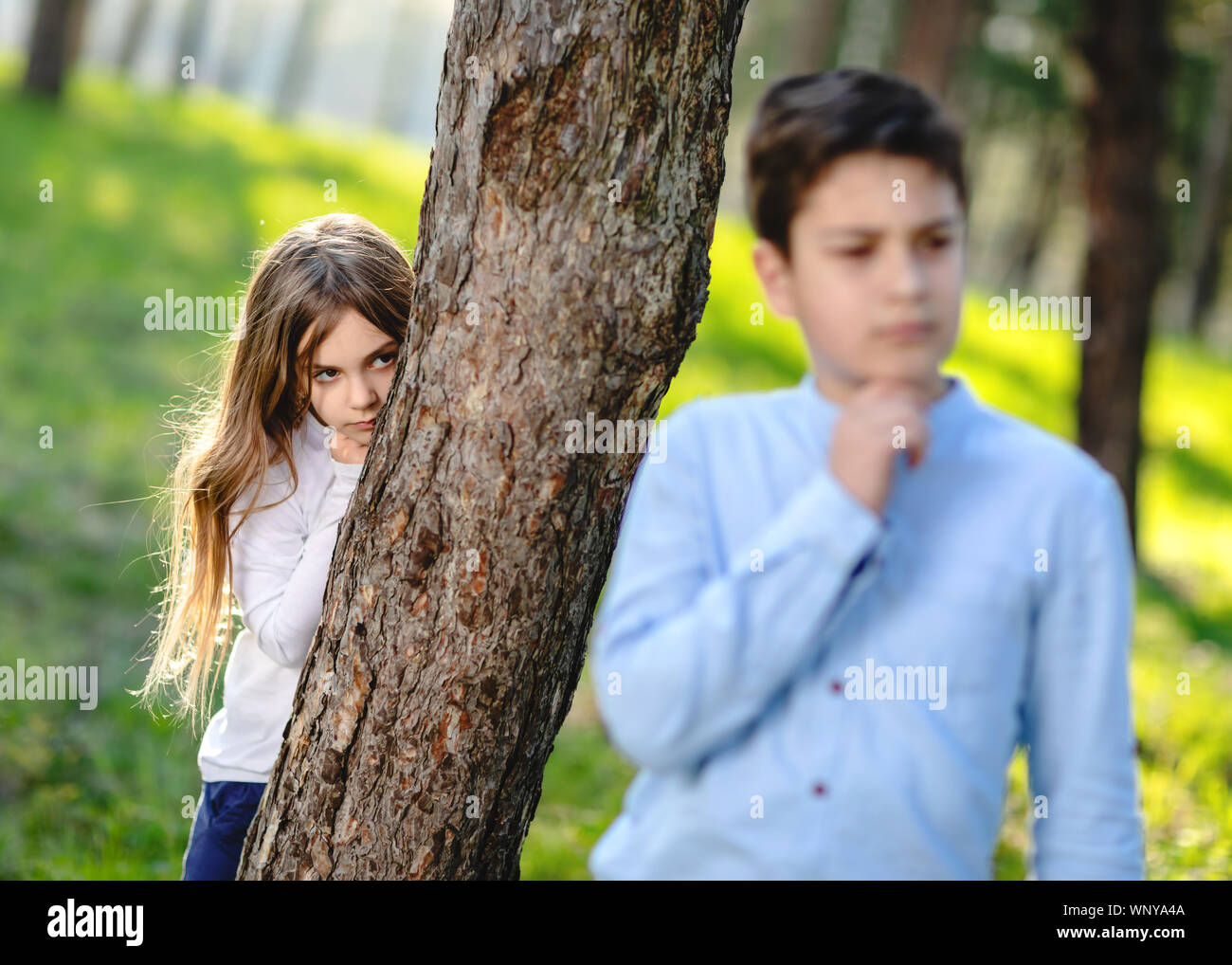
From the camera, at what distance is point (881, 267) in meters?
1.37

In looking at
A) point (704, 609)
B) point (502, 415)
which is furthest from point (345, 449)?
point (704, 609)

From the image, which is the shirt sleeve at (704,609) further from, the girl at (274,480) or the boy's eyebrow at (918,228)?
the girl at (274,480)

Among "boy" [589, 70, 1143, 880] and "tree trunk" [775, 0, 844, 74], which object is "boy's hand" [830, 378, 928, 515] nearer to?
"boy" [589, 70, 1143, 880]

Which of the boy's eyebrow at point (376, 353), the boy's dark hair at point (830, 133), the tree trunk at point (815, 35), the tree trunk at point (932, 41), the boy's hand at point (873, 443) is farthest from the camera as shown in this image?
the tree trunk at point (815, 35)

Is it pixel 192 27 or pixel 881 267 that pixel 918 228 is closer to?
pixel 881 267

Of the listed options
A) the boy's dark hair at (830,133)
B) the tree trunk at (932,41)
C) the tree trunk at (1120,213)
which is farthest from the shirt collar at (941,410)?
the tree trunk at (932,41)

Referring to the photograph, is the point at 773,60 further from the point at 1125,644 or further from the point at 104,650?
the point at 1125,644

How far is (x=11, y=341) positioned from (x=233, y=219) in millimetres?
3867

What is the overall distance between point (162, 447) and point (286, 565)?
5.85 m

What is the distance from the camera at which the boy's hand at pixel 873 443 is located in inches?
50.8

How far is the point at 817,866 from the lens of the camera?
1.34 m

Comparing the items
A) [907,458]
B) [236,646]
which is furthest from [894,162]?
[236,646]

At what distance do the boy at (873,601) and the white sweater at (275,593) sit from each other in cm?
95

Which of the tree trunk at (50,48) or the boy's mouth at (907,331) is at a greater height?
the tree trunk at (50,48)
